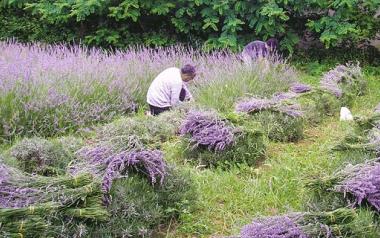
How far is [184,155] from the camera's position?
204 inches

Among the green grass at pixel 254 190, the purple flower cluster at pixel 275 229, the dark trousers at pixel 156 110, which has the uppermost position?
the purple flower cluster at pixel 275 229

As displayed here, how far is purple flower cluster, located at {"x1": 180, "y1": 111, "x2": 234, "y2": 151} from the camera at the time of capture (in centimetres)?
491

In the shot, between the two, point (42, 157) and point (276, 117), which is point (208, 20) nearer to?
point (276, 117)

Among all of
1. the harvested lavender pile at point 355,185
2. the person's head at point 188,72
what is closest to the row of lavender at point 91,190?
the harvested lavender pile at point 355,185

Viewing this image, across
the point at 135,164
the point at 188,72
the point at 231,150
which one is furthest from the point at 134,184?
the point at 188,72

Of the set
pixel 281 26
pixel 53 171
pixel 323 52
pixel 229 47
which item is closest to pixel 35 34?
pixel 229 47

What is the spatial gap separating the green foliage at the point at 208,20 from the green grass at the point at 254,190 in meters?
5.64

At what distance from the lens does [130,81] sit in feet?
25.7

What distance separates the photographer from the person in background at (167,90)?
7195mm

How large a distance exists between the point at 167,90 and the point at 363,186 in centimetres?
409

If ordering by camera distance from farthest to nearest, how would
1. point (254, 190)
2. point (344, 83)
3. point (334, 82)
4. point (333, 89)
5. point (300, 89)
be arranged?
point (344, 83)
point (334, 82)
point (300, 89)
point (333, 89)
point (254, 190)

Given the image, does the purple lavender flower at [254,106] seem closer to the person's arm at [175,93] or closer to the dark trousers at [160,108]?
the person's arm at [175,93]

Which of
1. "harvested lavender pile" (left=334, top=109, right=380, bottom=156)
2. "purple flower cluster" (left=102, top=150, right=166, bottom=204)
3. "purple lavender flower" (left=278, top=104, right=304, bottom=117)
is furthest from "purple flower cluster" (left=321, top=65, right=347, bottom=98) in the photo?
"purple flower cluster" (left=102, top=150, right=166, bottom=204)

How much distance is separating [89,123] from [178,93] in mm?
1268
